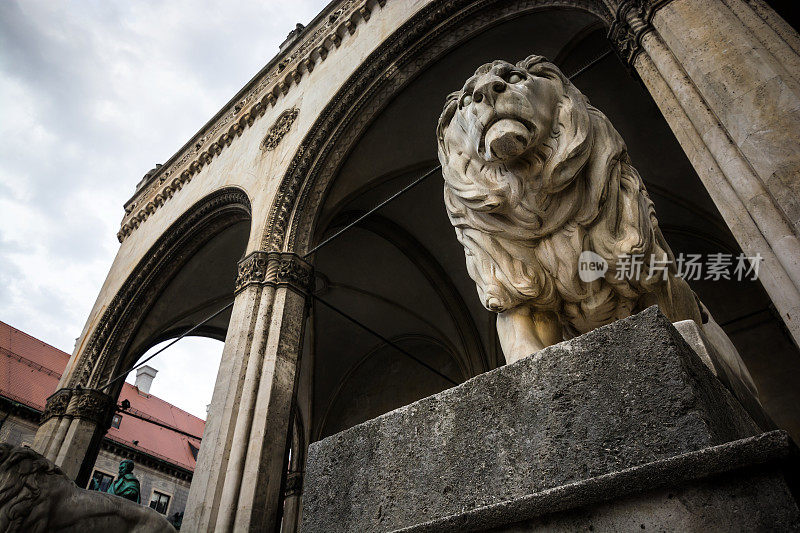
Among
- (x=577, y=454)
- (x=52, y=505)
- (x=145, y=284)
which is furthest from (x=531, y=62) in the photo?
(x=145, y=284)

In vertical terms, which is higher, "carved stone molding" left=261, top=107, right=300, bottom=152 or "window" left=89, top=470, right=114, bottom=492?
Result: "carved stone molding" left=261, top=107, right=300, bottom=152

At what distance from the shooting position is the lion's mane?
137 cm

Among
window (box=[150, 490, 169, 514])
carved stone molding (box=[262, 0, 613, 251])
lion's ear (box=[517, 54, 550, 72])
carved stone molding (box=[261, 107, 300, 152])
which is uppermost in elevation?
carved stone molding (box=[261, 107, 300, 152])

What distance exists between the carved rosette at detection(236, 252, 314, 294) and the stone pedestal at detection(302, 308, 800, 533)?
4030mm

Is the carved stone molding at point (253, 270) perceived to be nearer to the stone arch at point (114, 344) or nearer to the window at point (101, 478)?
the stone arch at point (114, 344)

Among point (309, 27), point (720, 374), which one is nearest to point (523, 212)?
point (720, 374)

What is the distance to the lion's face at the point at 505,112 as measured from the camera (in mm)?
1316

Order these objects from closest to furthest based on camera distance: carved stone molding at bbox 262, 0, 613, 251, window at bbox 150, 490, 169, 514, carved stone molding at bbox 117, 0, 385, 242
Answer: carved stone molding at bbox 262, 0, 613, 251
carved stone molding at bbox 117, 0, 385, 242
window at bbox 150, 490, 169, 514

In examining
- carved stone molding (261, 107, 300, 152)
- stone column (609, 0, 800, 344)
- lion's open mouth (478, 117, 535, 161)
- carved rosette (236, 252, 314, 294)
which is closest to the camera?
lion's open mouth (478, 117, 535, 161)

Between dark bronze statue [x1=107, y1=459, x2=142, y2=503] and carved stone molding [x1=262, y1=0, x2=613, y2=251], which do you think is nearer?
dark bronze statue [x1=107, y1=459, x2=142, y2=503]

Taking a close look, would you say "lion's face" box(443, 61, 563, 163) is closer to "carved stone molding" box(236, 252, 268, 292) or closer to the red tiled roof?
"carved stone molding" box(236, 252, 268, 292)

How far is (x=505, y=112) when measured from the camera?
1331 mm

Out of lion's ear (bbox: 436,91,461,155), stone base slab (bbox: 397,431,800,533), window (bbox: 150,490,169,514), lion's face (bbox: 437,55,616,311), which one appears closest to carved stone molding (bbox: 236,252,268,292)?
lion's ear (bbox: 436,91,461,155)

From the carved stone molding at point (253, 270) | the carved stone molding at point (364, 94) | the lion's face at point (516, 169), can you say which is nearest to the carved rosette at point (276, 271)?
the carved stone molding at point (253, 270)
